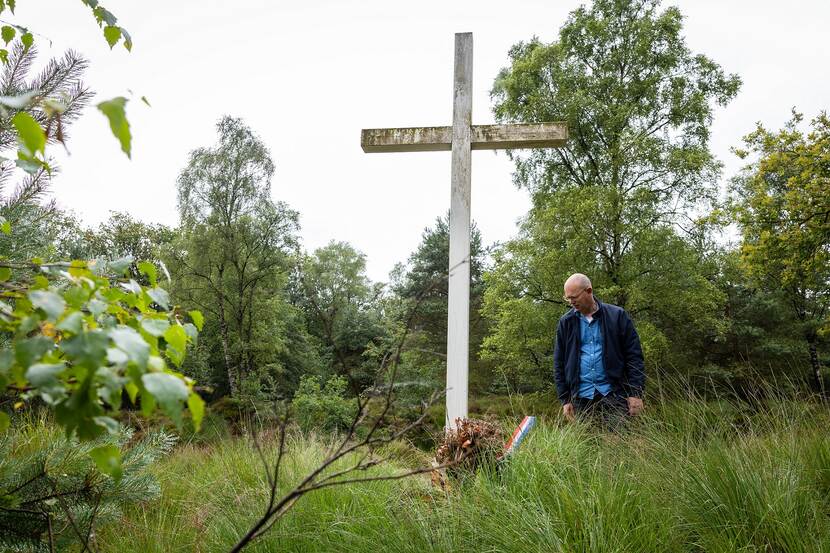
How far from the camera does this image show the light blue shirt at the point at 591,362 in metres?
4.16

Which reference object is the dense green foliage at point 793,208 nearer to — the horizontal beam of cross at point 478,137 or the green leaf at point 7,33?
the horizontal beam of cross at point 478,137

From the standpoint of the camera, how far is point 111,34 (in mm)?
1441

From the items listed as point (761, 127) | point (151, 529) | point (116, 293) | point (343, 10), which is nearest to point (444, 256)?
point (761, 127)

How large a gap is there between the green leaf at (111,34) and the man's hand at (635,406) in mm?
3413

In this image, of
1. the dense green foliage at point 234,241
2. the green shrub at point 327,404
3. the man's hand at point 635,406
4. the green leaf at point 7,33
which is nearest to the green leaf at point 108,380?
the green leaf at point 7,33

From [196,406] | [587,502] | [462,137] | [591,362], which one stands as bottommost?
[587,502]

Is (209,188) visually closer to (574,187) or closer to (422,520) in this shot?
(574,187)

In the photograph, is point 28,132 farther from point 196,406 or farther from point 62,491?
point 62,491

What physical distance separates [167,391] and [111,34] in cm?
109

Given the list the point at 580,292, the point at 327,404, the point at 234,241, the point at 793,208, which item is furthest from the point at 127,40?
the point at 234,241

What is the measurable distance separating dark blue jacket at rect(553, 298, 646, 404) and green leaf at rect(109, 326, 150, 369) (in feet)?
12.2

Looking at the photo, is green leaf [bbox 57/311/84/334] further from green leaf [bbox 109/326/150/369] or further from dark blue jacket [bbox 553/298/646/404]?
dark blue jacket [bbox 553/298/646/404]

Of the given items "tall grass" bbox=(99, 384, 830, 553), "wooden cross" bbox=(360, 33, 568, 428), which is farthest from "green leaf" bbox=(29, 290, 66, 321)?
"wooden cross" bbox=(360, 33, 568, 428)

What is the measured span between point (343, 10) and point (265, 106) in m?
15.1
